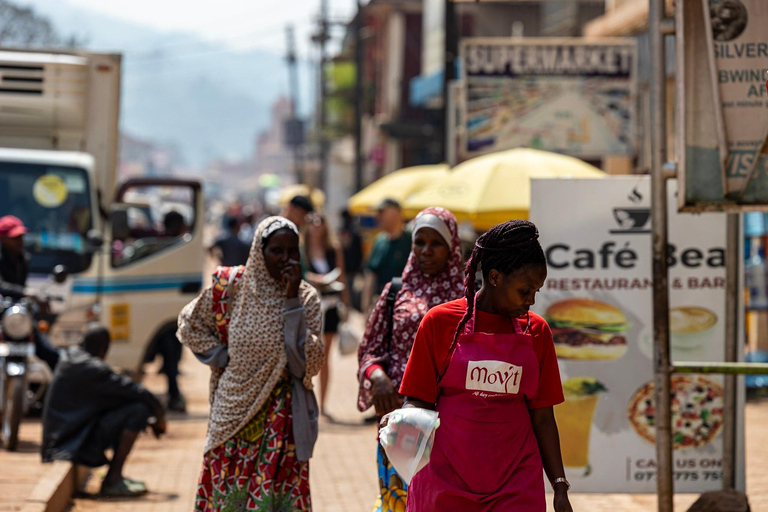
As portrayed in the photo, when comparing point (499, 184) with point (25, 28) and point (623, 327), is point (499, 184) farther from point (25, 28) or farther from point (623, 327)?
point (25, 28)

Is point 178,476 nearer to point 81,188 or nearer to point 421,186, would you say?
point 81,188

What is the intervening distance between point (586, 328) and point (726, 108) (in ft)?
4.68

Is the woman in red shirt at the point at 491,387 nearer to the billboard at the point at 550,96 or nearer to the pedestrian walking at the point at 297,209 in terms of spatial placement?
the pedestrian walking at the point at 297,209

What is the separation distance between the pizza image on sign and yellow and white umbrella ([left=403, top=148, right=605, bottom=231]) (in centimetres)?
396

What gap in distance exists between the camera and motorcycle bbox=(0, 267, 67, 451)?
8.62 m

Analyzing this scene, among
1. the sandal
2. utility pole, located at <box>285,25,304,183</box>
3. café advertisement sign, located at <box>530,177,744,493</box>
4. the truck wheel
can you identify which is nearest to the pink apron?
café advertisement sign, located at <box>530,177,744,493</box>

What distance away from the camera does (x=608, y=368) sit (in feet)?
20.4

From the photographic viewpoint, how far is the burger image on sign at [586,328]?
20.3 feet

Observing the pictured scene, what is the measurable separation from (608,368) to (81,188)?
6216mm

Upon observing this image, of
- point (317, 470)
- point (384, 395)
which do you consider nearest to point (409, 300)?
point (384, 395)

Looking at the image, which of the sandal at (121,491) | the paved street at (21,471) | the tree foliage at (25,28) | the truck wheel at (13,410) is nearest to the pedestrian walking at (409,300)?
the paved street at (21,471)

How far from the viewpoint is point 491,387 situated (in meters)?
3.71

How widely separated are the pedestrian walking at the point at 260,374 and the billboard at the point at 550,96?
376 inches

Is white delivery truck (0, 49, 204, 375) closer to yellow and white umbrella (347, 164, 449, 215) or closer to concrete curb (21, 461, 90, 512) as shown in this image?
concrete curb (21, 461, 90, 512)
